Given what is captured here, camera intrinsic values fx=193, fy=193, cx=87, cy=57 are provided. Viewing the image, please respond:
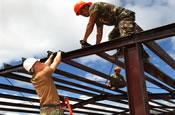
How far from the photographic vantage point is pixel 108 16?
5.40 m

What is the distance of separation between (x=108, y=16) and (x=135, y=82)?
2.17 meters

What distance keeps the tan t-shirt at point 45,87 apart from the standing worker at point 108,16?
53.8 inches

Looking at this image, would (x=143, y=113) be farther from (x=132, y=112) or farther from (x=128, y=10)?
(x=128, y=10)

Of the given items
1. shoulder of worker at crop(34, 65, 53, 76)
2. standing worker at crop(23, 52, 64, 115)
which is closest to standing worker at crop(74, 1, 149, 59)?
shoulder of worker at crop(34, 65, 53, 76)

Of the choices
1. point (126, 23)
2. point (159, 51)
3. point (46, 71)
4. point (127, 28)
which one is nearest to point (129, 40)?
point (127, 28)

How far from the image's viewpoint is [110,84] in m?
9.08

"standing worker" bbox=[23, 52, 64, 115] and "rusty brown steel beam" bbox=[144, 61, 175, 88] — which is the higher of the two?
"rusty brown steel beam" bbox=[144, 61, 175, 88]

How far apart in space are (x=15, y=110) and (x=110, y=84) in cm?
568

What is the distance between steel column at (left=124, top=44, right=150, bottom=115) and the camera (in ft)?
12.8

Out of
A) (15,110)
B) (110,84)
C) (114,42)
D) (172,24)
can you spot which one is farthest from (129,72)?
(15,110)

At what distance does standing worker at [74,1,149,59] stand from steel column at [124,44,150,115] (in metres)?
0.65

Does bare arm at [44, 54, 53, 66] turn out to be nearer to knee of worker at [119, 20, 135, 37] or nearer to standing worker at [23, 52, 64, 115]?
standing worker at [23, 52, 64, 115]

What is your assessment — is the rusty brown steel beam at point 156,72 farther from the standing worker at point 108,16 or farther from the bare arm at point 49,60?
the bare arm at point 49,60

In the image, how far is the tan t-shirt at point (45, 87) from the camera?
425cm
